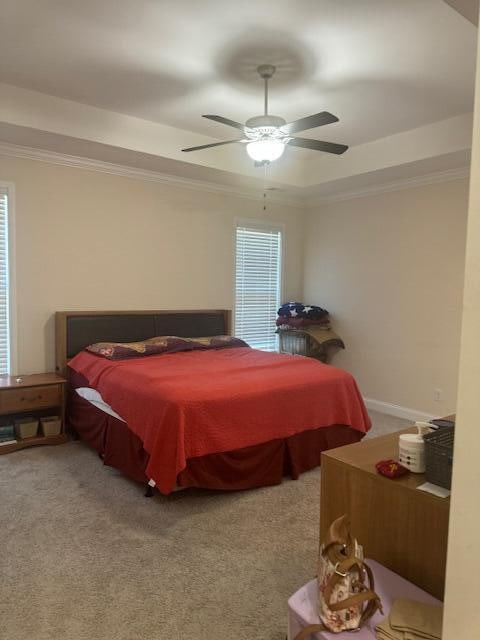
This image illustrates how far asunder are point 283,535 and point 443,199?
363 cm

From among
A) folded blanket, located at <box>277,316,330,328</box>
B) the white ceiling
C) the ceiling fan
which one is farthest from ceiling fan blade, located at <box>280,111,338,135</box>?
folded blanket, located at <box>277,316,330,328</box>

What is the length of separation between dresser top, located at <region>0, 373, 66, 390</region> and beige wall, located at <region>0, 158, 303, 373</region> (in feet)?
0.61

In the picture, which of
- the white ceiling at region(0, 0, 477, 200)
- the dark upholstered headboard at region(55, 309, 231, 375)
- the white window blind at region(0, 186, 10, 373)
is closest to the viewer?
the white ceiling at region(0, 0, 477, 200)

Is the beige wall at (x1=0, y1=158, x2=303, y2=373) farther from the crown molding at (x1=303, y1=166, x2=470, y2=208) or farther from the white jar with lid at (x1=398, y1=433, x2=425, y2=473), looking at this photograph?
the white jar with lid at (x1=398, y1=433, x2=425, y2=473)

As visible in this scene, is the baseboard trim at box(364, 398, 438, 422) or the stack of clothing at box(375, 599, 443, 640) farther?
the baseboard trim at box(364, 398, 438, 422)

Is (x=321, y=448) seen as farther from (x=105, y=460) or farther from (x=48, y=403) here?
(x=48, y=403)

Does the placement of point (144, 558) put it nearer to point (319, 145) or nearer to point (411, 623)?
point (411, 623)

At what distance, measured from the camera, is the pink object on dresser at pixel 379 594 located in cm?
132

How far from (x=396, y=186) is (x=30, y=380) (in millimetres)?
4178

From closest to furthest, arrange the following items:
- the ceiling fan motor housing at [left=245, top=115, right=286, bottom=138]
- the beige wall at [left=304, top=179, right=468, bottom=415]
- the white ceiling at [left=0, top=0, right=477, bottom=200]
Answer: the white ceiling at [left=0, top=0, right=477, bottom=200]
the ceiling fan motor housing at [left=245, top=115, right=286, bottom=138]
the beige wall at [left=304, top=179, right=468, bottom=415]

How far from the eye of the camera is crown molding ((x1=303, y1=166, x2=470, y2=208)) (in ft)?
14.6

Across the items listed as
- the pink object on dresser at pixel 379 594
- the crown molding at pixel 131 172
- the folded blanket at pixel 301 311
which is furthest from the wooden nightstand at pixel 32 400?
the pink object on dresser at pixel 379 594

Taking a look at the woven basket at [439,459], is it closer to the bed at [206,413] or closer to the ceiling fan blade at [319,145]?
the bed at [206,413]

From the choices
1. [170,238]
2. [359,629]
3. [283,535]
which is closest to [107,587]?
[283,535]
